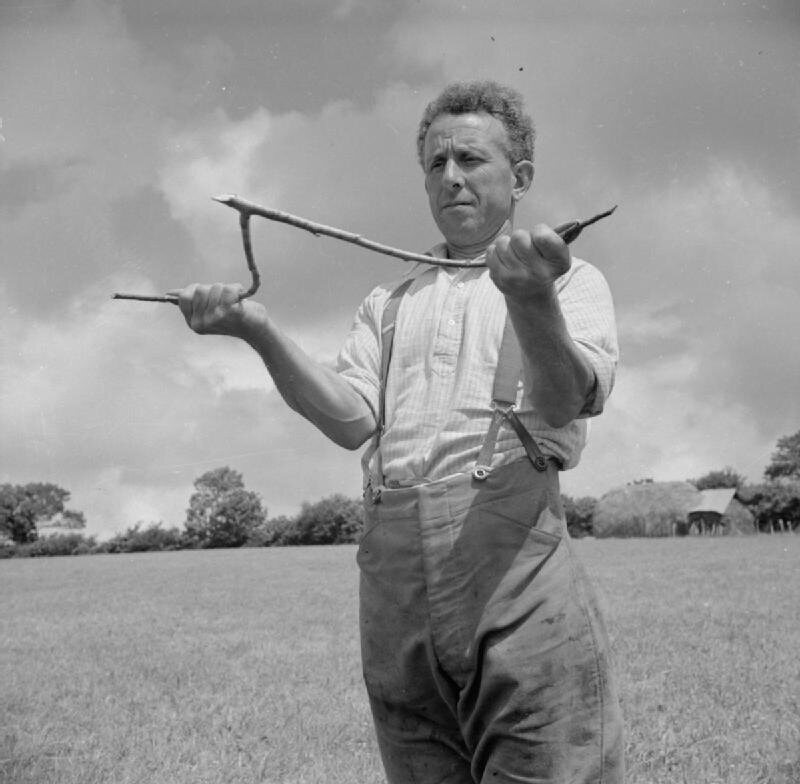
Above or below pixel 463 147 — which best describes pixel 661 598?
below

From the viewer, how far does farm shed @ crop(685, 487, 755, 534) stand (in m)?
Answer: 54.0

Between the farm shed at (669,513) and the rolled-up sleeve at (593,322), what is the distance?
54361 millimetres

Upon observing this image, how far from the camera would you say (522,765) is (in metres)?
1.99

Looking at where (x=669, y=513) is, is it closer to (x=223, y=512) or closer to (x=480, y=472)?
(x=223, y=512)

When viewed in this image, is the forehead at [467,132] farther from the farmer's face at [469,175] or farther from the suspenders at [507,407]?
the suspenders at [507,407]

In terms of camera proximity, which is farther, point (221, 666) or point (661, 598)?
point (661, 598)

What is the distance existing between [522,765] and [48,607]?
15775 millimetres

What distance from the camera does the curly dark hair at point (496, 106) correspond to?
7.57 feet

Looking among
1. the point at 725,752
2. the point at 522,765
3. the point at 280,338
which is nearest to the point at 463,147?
the point at 280,338

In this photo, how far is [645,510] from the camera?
55312 mm

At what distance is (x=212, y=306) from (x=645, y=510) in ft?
185

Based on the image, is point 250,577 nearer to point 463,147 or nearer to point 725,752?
point 725,752

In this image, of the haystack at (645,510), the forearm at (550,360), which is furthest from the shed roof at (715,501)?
the forearm at (550,360)

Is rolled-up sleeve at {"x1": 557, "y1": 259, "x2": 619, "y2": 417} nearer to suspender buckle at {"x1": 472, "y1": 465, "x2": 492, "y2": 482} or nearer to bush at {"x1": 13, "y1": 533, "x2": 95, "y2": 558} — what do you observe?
suspender buckle at {"x1": 472, "y1": 465, "x2": 492, "y2": 482}
